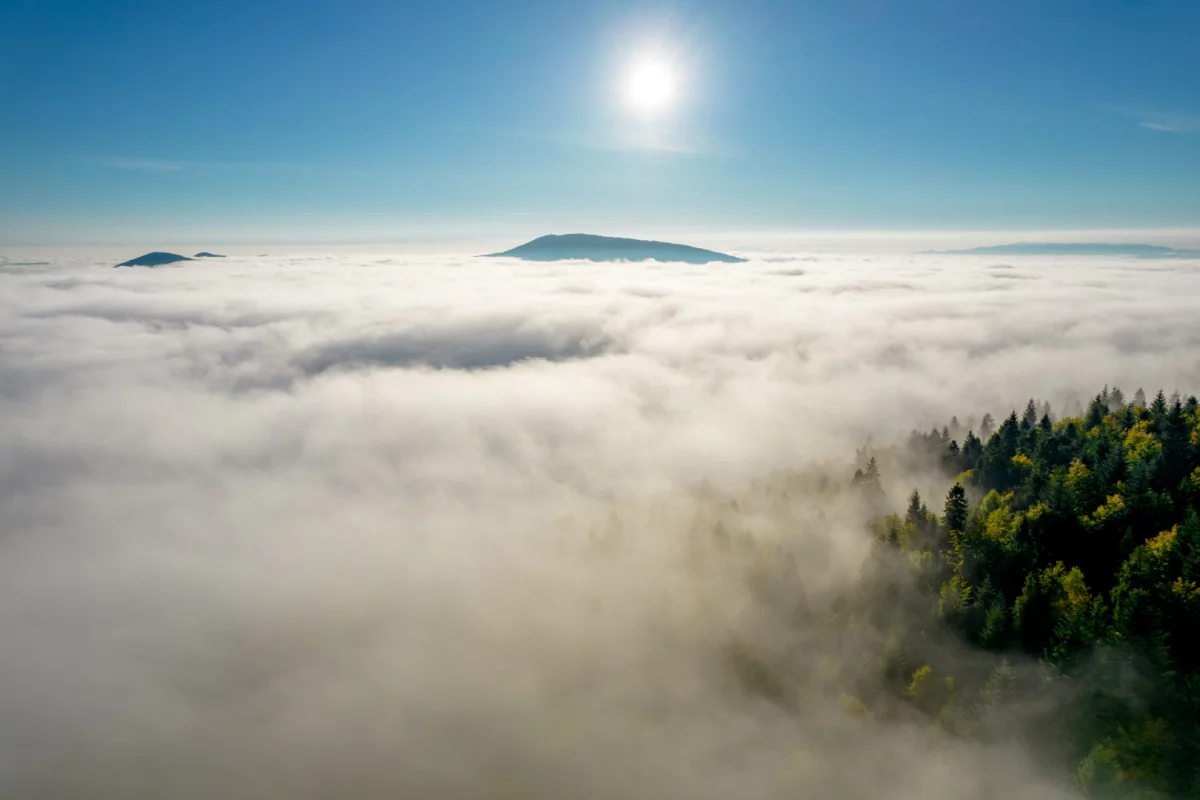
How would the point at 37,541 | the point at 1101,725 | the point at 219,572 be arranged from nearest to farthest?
1. the point at 1101,725
2. the point at 219,572
3. the point at 37,541

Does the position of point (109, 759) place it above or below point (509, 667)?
below

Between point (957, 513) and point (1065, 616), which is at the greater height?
point (957, 513)

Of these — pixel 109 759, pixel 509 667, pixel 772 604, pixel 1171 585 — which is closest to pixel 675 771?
pixel 772 604

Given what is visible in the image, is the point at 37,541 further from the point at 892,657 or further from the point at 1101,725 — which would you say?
the point at 1101,725

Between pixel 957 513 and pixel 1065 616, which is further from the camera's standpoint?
pixel 957 513

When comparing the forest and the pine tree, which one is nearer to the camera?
the forest

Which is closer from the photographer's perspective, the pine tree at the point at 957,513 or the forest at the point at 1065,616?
the forest at the point at 1065,616

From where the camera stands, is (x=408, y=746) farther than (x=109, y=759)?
No

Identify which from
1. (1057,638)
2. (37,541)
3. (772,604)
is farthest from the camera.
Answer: (37,541)
